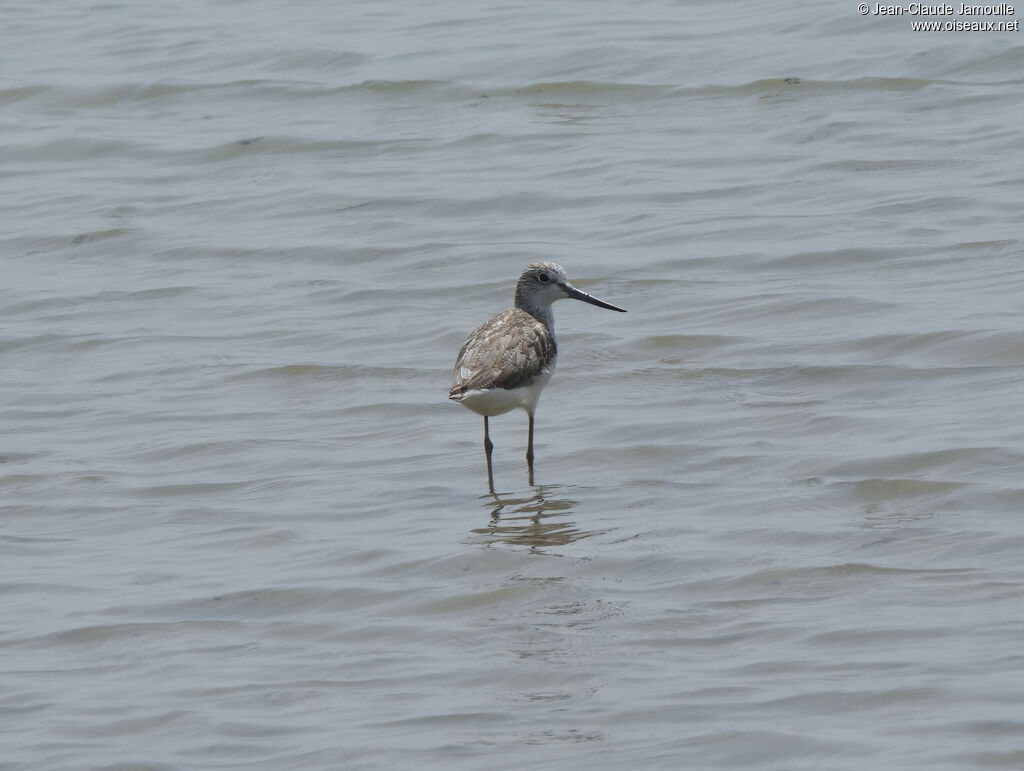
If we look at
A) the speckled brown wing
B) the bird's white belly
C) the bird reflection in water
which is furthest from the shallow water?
the speckled brown wing

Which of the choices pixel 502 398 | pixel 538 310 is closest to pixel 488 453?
pixel 502 398

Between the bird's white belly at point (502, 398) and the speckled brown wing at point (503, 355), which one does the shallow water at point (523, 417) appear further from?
the speckled brown wing at point (503, 355)

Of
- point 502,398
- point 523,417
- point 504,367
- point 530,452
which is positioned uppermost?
point 504,367

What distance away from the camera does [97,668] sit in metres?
6.96

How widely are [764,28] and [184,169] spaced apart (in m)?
6.91

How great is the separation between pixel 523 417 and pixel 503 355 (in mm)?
1459

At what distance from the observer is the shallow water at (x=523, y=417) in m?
6.41

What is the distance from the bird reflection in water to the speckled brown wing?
1.85 feet

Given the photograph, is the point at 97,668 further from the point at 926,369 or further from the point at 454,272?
the point at 454,272

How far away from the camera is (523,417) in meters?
10.8

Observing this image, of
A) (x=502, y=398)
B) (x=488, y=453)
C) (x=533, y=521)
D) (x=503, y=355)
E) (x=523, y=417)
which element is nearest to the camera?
(x=533, y=521)

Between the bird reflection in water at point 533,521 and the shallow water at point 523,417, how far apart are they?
0.04 metres

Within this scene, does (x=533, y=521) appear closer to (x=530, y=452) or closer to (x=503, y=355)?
(x=530, y=452)

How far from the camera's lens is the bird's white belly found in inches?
357
